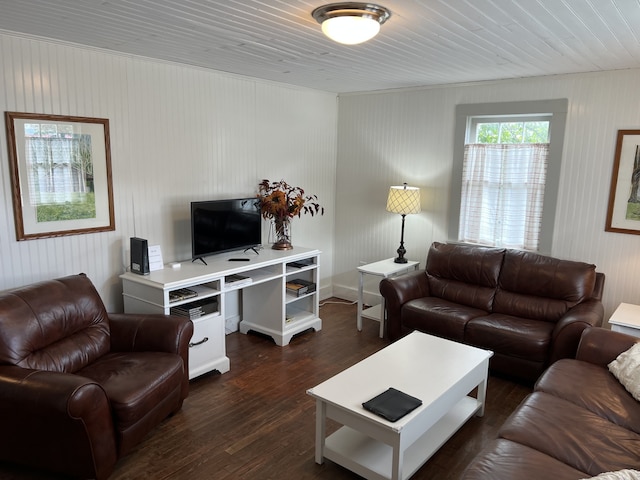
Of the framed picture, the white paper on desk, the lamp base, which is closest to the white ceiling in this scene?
the framed picture

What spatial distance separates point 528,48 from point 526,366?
7.29ft

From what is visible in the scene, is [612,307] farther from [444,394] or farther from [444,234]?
[444,394]

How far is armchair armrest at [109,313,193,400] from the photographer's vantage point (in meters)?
2.90

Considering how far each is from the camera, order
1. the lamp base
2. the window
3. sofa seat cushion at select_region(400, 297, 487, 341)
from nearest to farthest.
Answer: sofa seat cushion at select_region(400, 297, 487, 341), the window, the lamp base

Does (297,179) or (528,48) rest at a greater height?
(528,48)

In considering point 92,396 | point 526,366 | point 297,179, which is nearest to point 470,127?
point 297,179

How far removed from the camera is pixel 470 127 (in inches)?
177

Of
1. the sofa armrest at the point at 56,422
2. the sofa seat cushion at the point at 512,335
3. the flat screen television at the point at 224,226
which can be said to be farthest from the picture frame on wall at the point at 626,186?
the sofa armrest at the point at 56,422

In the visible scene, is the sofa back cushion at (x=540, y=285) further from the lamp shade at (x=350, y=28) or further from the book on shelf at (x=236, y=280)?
the lamp shade at (x=350, y=28)

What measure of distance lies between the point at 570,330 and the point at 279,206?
2.51m

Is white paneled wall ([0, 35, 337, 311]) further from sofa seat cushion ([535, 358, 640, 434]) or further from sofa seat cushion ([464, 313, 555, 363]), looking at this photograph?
sofa seat cushion ([535, 358, 640, 434])

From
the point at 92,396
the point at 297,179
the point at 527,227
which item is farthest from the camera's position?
the point at 297,179

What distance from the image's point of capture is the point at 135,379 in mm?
2533

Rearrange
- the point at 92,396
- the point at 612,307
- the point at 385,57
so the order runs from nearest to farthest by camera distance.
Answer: the point at 92,396, the point at 385,57, the point at 612,307
